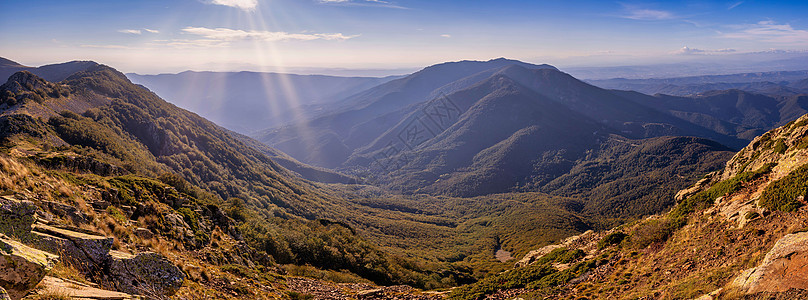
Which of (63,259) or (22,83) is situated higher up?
(22,83)

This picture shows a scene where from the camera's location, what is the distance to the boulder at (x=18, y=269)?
297 inches

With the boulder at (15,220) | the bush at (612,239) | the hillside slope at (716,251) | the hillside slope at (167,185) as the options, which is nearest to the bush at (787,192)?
the hillside slope at (716,251)

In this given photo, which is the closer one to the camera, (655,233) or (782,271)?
(782,271)

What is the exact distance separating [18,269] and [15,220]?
377 centimetres

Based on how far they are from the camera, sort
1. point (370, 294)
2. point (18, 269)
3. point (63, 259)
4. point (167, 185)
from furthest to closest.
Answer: point (167, 185) → point (370, 294) → point (63, 259) → point (18, 269)

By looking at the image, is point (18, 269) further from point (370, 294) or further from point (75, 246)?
point (370, 294)

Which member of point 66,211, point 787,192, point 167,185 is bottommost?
point 167,185

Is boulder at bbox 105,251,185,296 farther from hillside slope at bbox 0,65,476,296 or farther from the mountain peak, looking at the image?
the mountain peak

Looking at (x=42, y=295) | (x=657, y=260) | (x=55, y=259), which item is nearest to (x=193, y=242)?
(x=55, y=259)

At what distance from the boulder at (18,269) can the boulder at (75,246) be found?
2162 millimetres

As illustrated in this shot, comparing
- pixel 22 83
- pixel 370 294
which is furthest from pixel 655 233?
pixel 22 83

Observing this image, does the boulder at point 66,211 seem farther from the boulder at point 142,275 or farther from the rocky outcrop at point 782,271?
Result: the rocky outcrop at point 782,271

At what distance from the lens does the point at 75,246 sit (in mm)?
10797

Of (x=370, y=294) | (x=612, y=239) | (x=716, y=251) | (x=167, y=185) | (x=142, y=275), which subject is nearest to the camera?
(x=142, y=275)
